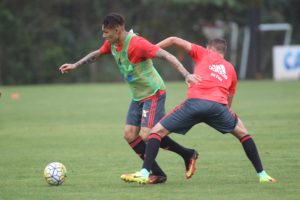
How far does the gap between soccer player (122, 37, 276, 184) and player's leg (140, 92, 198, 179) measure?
1.07 feet

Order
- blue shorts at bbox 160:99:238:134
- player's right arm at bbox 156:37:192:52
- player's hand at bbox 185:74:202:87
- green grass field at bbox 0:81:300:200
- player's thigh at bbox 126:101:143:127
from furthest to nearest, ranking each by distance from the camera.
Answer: player's thigh at bbox 126:101:143:127, player's right arm at bbox 156:37:192:52, blue shorts at bbox 160:99:238:134, green grass field at bbox 0:81:300:200, player's hand at bbox 185:74:202:87

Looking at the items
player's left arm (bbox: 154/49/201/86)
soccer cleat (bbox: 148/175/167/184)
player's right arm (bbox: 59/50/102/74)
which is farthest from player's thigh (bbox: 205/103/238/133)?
player's right arm (bbox: 59/50/102/74)

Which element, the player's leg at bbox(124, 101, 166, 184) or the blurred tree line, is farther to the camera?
the blurred tree line

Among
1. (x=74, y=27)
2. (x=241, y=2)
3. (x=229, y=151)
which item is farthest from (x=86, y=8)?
(x=229, y=151)

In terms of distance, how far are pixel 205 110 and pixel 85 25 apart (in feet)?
128

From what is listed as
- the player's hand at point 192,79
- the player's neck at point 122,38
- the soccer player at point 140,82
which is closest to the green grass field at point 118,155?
the soccer player at point 140,82

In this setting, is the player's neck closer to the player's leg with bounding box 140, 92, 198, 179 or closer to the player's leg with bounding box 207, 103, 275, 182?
the player's leg with bounding box 140, 92, 198, 179

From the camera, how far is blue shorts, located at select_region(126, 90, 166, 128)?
9508mm

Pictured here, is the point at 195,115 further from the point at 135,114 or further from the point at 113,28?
the point at 113,28

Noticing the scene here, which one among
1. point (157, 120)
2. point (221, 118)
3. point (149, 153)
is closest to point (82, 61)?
point (157, 120)

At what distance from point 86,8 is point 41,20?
305 centimetres

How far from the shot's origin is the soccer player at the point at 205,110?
907 cm

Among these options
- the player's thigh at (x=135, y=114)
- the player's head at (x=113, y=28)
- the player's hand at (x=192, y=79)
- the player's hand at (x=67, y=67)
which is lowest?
the player's thigh at (x=135, y=114)

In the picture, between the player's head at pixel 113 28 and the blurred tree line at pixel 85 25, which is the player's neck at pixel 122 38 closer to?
the player's head at pixel 113 28
